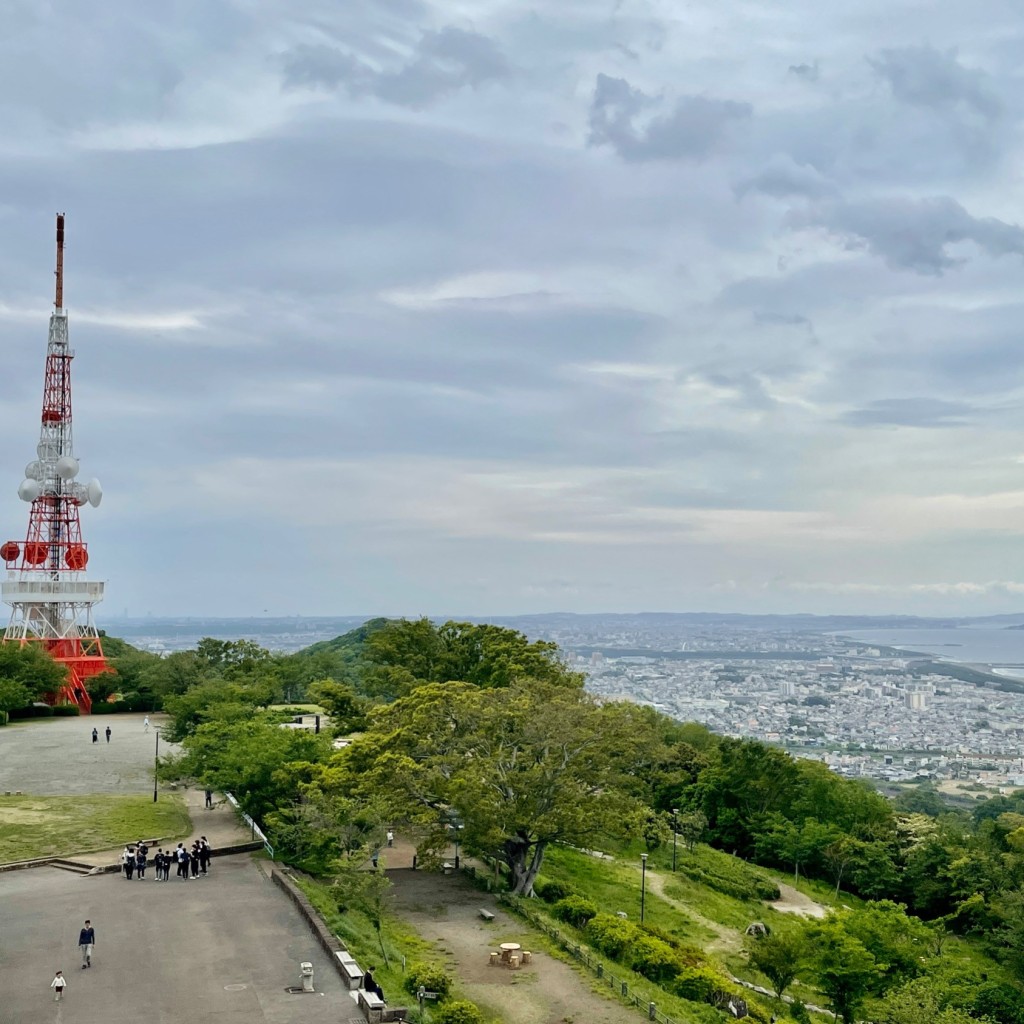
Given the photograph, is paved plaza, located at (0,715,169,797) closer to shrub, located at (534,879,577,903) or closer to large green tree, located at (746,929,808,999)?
shrub, located at (534,879,577,903)

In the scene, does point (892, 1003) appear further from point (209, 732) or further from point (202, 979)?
point (209, 732)

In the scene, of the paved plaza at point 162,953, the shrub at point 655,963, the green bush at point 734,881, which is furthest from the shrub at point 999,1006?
the paved plaza at point 162,953

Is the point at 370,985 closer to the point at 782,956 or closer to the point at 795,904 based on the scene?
the point at 782,956

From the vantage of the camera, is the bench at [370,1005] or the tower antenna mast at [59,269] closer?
the bench at [370,1005]

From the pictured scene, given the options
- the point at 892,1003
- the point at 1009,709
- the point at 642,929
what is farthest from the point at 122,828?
the point at 1009,709

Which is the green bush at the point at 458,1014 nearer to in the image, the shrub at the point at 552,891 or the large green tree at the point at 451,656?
the shrub at the point at 552,891

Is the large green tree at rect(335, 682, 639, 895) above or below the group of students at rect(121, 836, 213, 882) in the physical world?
above

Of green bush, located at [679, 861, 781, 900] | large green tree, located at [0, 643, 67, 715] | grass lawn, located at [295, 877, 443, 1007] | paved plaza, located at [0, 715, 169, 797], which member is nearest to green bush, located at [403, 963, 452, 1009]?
grass lawn, located at [295, 877, 443, 1007]
